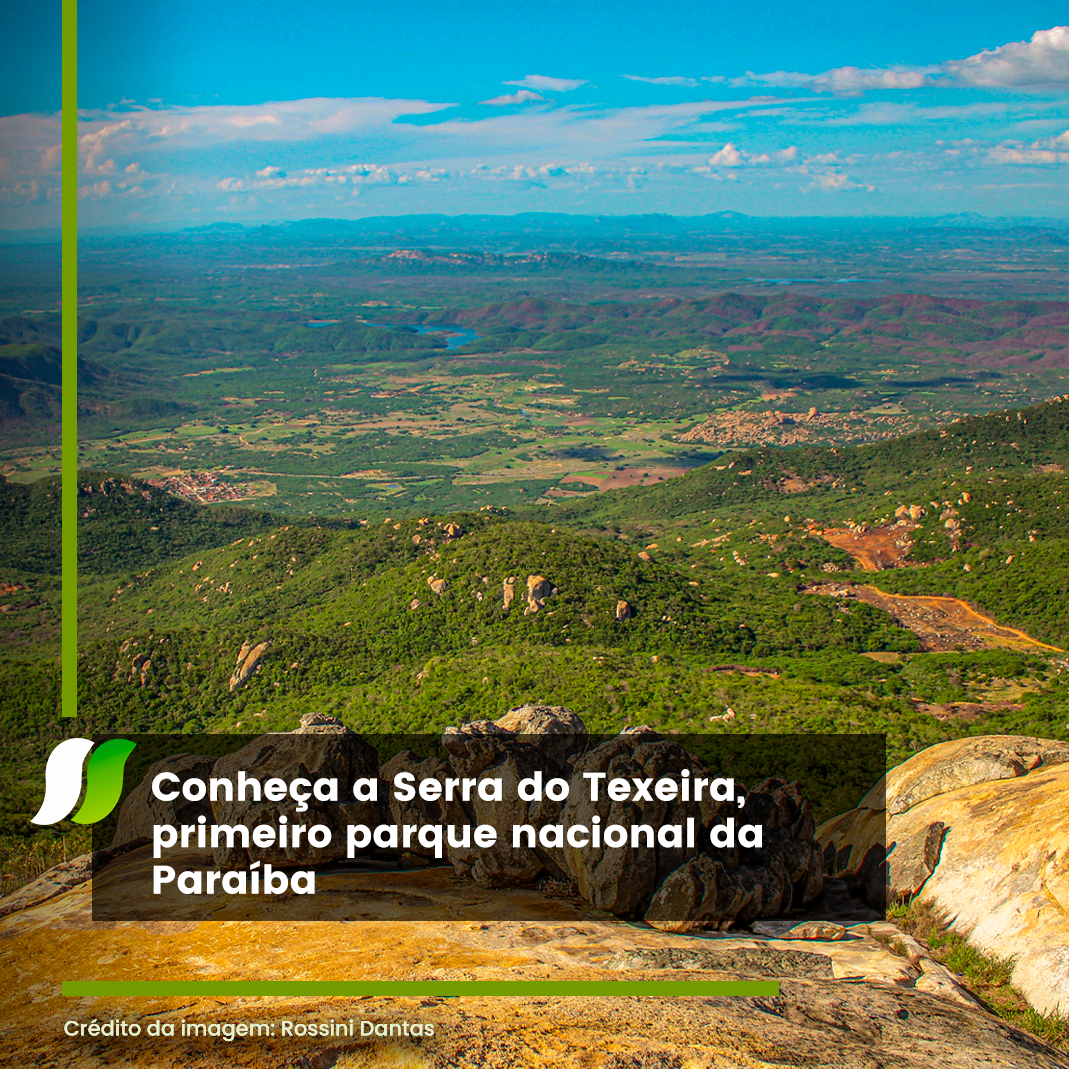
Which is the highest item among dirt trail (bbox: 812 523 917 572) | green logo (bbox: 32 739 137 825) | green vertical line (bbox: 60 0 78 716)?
green vertical line (bbox: 60 0 78 716)

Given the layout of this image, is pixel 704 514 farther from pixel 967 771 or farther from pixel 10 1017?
pixel 10 1017

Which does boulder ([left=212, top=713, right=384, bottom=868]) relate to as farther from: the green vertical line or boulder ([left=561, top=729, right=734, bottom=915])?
the green vertical line

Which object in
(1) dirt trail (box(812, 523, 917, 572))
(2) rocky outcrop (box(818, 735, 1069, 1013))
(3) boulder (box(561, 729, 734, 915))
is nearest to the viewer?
(2) rocky outcrop (box(818, 735, 1069, 1013))

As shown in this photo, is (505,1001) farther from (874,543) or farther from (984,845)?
(874,543)

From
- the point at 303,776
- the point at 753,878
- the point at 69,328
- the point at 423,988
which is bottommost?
the point at 753,878

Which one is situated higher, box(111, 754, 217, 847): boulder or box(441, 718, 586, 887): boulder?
box(441, 718, 586, 887): boulder

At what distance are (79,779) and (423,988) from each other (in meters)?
5.24

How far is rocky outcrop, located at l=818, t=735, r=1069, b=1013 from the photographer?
13.0 m

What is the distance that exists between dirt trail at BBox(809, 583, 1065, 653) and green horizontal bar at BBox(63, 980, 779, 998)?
47697 mm

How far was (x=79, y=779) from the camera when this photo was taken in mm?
10602

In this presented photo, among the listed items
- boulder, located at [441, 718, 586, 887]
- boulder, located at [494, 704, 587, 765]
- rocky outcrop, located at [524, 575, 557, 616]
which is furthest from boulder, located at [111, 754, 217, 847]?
rocky outcrop, located at [524, 575, 557, 616]

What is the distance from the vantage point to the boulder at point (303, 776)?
1706 centimetres

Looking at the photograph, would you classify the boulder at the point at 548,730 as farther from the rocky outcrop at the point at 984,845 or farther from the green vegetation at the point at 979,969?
the green vegetation at the point at 979,969

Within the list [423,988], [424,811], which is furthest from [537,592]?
[423,988]
